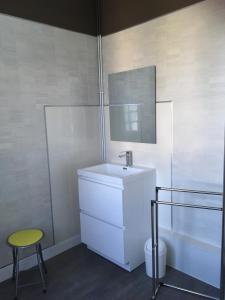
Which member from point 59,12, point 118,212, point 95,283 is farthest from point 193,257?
point 59,12

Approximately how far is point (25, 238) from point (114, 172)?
3.56 feet

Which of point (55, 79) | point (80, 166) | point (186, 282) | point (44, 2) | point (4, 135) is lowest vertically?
point (186, 282)

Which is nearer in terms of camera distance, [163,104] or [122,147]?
[163,104]

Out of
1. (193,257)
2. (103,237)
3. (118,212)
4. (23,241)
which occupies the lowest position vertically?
(193,257)

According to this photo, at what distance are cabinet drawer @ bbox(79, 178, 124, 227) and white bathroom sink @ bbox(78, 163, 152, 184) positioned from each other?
0.23 feet

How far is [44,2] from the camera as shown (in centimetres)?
234

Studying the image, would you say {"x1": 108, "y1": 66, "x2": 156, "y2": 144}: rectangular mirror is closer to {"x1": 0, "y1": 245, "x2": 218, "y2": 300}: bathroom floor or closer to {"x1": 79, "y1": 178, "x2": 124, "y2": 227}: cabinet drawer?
{"x1": 79, "y1": 178, "x2": 124, "y2": 227}: cabinet drawer

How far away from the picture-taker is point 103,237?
7.86 feet

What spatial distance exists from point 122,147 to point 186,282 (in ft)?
4.55

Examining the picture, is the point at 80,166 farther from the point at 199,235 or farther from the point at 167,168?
the point at 199,235

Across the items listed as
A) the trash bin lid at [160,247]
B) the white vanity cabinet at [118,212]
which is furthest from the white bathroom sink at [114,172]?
the trash bin lid at [160,247]

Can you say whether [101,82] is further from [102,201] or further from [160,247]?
[160,247]

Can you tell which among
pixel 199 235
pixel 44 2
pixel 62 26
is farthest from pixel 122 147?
pixel 44 2

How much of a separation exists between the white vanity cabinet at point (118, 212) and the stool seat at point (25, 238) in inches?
21.6
